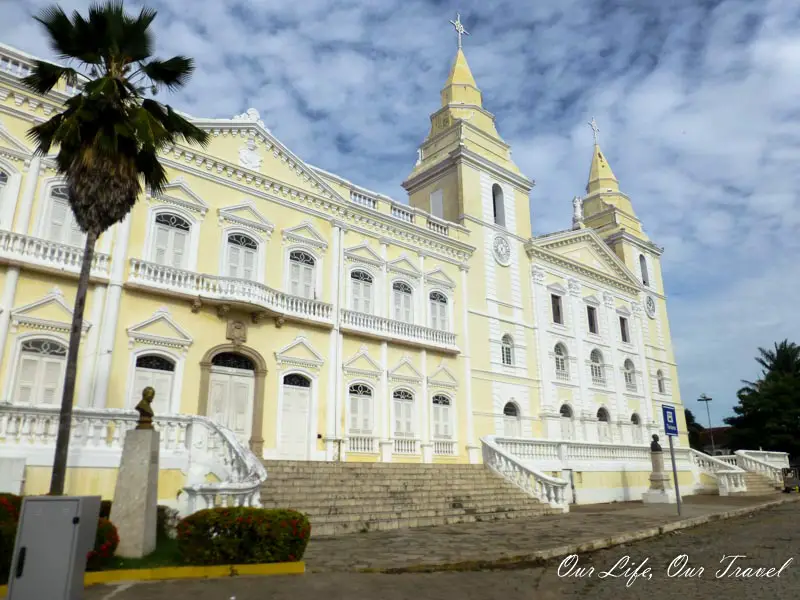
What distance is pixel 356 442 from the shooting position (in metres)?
18.5

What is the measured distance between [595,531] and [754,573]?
13.9 feet

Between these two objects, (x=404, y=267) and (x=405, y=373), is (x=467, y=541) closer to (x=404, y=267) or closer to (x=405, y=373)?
(x=405, y=373)

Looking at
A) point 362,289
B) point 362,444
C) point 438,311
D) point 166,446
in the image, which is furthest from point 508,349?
point 166,446

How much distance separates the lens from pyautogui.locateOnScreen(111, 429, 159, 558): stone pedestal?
8.18 m

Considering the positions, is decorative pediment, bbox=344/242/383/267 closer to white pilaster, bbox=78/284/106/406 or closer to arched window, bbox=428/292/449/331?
arched window, bbox=428/292/449/331

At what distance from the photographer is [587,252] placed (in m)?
30.4

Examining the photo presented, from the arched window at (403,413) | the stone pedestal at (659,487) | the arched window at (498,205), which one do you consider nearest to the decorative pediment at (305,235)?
the arched window at (403,413)

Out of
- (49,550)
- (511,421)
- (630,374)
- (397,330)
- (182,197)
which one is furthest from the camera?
(630,374)

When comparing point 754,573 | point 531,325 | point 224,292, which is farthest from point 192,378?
point 531,325

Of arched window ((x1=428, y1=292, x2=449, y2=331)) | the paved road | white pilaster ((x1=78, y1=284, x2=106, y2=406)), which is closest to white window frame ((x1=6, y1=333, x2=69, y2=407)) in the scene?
white pilaster ((x1=78, y1=284, x2=106, y2=406))

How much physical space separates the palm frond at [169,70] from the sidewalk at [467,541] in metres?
8.60

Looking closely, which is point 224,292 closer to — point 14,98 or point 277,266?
point 277,266

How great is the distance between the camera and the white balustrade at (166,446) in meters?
10.3

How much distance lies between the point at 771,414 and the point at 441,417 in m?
27.3
